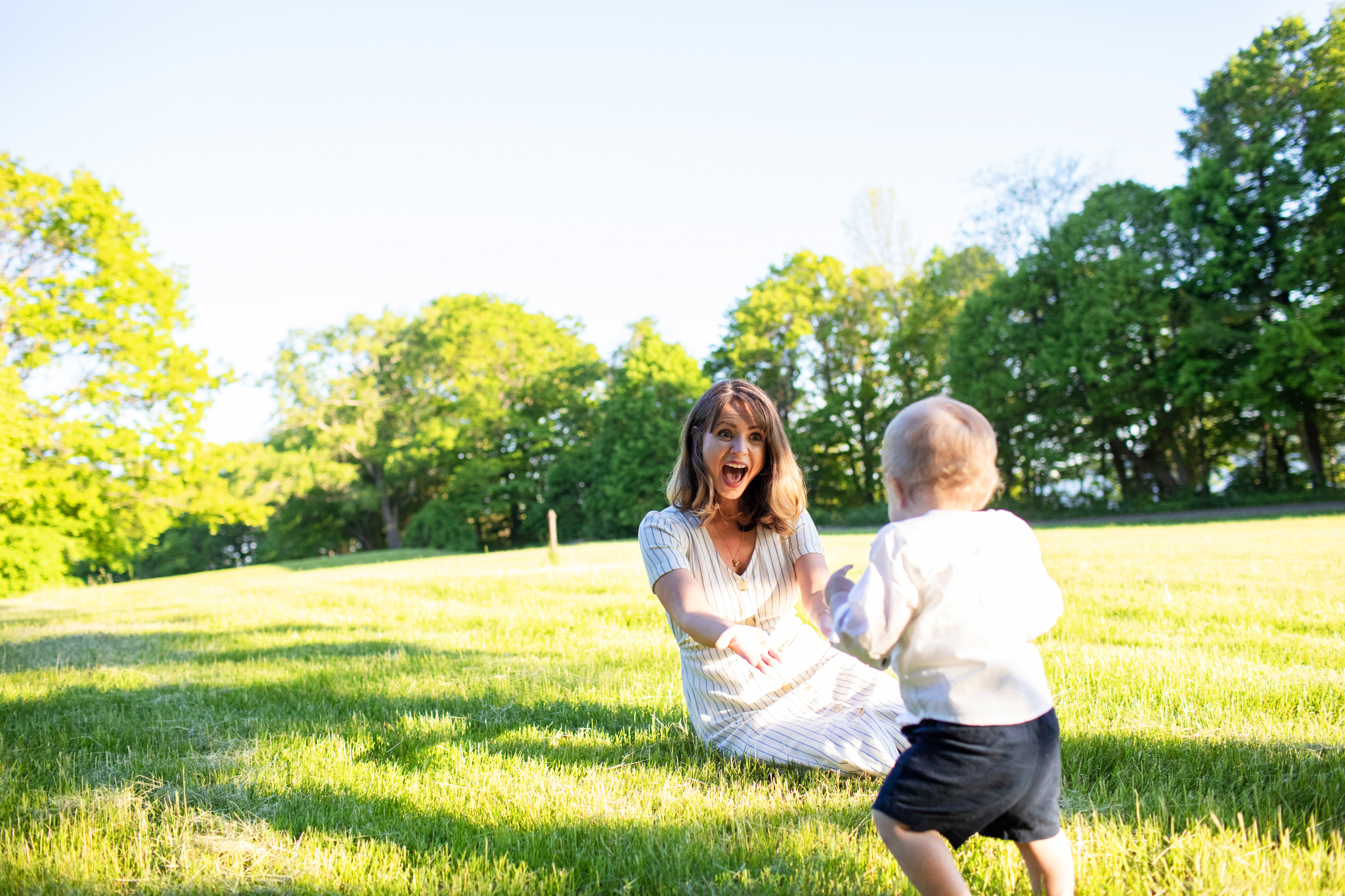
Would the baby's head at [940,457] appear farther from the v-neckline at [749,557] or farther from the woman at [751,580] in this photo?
the v-neckline at [749,557]

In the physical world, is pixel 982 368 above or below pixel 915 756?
above

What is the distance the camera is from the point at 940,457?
203cm

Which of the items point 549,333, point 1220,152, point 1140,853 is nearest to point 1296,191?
point 1220,152

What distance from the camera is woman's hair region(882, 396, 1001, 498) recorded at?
6.61 feet

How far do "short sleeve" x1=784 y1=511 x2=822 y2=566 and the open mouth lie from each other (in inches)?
14.9

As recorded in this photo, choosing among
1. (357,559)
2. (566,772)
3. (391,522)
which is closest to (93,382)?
(357,559)

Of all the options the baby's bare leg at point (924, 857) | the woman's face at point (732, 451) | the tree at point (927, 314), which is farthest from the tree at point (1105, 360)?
the baby's bare leg at point (924, 857)

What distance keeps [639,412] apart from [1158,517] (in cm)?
2569

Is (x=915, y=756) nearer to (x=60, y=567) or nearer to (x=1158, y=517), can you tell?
(x=60, y=567)

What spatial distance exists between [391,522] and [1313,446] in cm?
4654

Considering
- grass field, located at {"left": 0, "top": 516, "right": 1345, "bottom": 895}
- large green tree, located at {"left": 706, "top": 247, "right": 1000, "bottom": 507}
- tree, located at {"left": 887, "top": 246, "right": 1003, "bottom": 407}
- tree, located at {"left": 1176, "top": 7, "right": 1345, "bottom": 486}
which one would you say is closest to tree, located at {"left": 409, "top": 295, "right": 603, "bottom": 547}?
large green tree, located at {"left": 706, "top": 247, "right": 1000, "bottom": 507}

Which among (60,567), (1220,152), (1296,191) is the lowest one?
(60,567)

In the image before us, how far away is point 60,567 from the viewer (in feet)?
69.8

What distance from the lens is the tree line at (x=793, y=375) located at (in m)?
21.2
